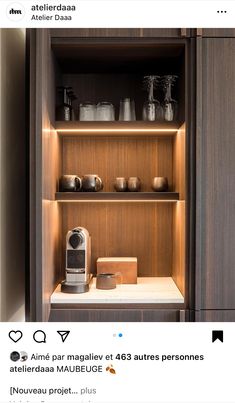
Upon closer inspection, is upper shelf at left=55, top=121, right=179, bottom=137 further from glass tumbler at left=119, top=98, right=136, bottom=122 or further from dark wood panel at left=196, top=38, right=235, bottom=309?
dark wood panel at left=196, top=38, right=235, bottom=309

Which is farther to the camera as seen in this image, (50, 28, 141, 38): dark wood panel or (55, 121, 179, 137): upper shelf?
(55, 121, 179, 137): upper shelf

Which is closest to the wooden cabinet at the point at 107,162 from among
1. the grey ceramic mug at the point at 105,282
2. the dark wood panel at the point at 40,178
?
the dark wood panel at the point at 40,178

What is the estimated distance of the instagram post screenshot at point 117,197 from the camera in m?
1.19

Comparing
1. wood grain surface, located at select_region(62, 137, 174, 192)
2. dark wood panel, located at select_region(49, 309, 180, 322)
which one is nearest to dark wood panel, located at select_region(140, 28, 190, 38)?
wood grain surface, located at select_region(62, 137, 174, 192)
